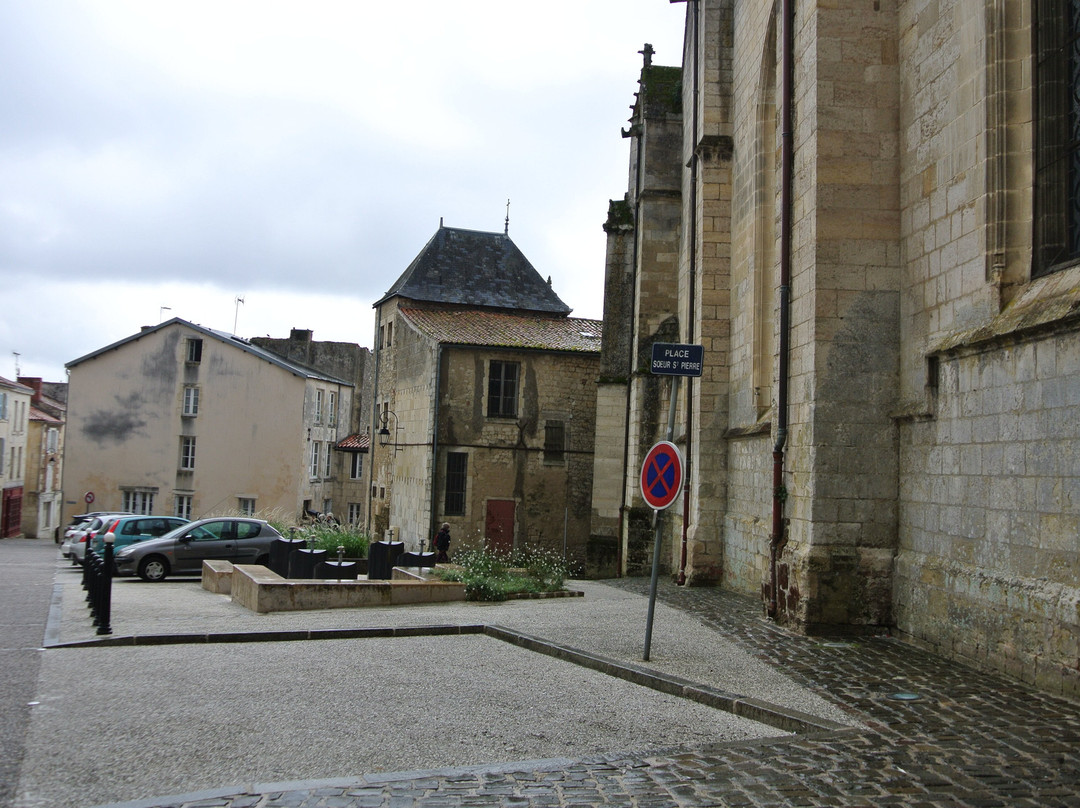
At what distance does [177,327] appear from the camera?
4088cm

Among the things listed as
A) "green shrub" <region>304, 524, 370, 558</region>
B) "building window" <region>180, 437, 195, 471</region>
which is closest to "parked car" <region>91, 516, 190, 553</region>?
"green shrub" <region>304, 524, 370, 558</region>

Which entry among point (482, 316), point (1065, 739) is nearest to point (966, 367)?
point (1065, 739)

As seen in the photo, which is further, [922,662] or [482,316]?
[482,316]

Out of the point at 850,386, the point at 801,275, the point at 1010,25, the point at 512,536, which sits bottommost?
the point at 512,536

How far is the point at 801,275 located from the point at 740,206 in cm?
504

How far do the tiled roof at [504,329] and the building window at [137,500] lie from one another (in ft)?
51.3

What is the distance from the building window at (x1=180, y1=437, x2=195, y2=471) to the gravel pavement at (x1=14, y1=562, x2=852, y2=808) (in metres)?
31.4

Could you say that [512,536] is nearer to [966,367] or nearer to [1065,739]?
[966,367]

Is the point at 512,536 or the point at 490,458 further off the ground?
the point at 490,458

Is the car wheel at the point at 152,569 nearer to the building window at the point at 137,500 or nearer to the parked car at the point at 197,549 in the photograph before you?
the parked car at the point at 197,549

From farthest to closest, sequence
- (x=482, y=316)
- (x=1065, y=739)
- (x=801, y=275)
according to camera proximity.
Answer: (x=482, y=316) → (x=801, y=275) → (x=1065, y=739)

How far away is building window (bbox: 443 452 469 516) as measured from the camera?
2802 centimetres

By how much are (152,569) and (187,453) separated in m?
22.6

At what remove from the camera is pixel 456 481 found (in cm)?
2830
